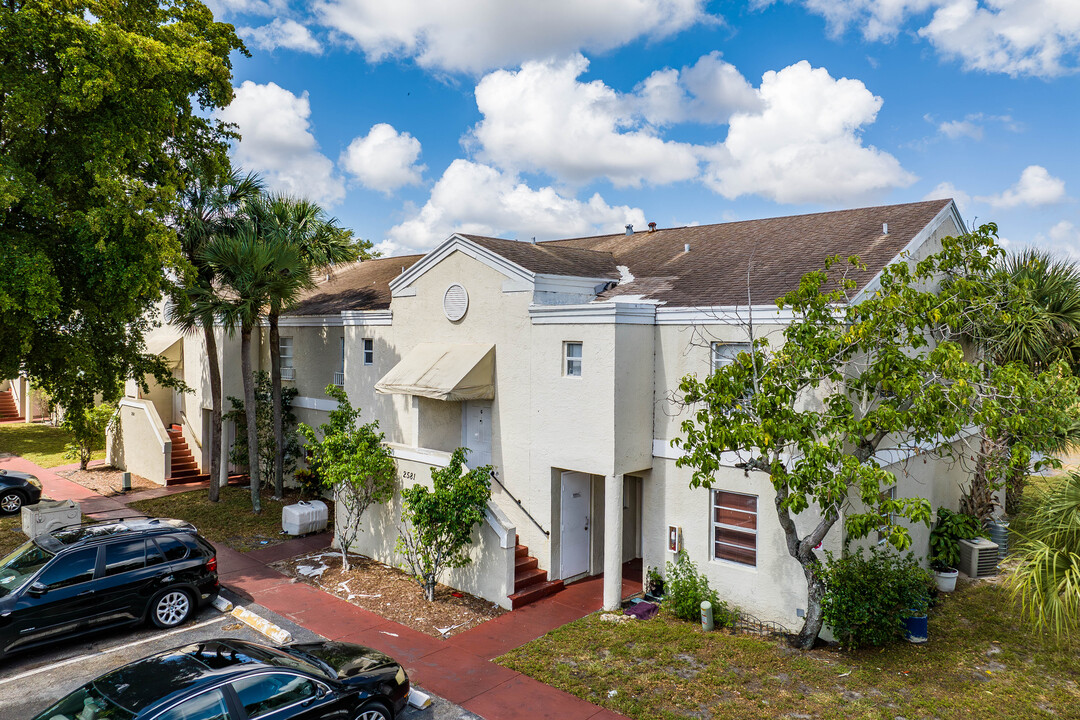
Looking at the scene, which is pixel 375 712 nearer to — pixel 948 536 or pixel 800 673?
pixel 800 673

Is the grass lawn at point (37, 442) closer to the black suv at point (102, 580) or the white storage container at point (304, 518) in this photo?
the white storage container at point (304, 518)

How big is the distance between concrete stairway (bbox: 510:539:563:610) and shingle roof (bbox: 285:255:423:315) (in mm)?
9225

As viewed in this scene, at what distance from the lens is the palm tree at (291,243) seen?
61.7 feet

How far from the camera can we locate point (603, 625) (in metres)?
12.5

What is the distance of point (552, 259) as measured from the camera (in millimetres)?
16438

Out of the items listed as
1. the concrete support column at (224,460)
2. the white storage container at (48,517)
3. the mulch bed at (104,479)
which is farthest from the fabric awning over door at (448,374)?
the mulch bed at (104,479)

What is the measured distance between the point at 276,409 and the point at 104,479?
825 centimetres

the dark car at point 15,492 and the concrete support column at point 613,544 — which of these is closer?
the concrete support column at point 613,544

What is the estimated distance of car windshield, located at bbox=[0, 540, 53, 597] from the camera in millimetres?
10898

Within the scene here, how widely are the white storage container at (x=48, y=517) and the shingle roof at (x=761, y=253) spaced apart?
46.9 feet

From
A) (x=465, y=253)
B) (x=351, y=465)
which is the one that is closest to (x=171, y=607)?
(x=351, y=465)

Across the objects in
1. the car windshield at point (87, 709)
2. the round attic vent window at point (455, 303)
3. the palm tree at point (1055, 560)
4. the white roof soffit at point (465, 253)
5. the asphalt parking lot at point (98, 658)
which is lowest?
the asphalt parking lot at point (98, 658)

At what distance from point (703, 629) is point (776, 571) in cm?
168

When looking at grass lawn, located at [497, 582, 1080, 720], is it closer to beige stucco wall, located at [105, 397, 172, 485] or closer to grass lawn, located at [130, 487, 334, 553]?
grass lawn, located at [130, 487, 334, 553]
